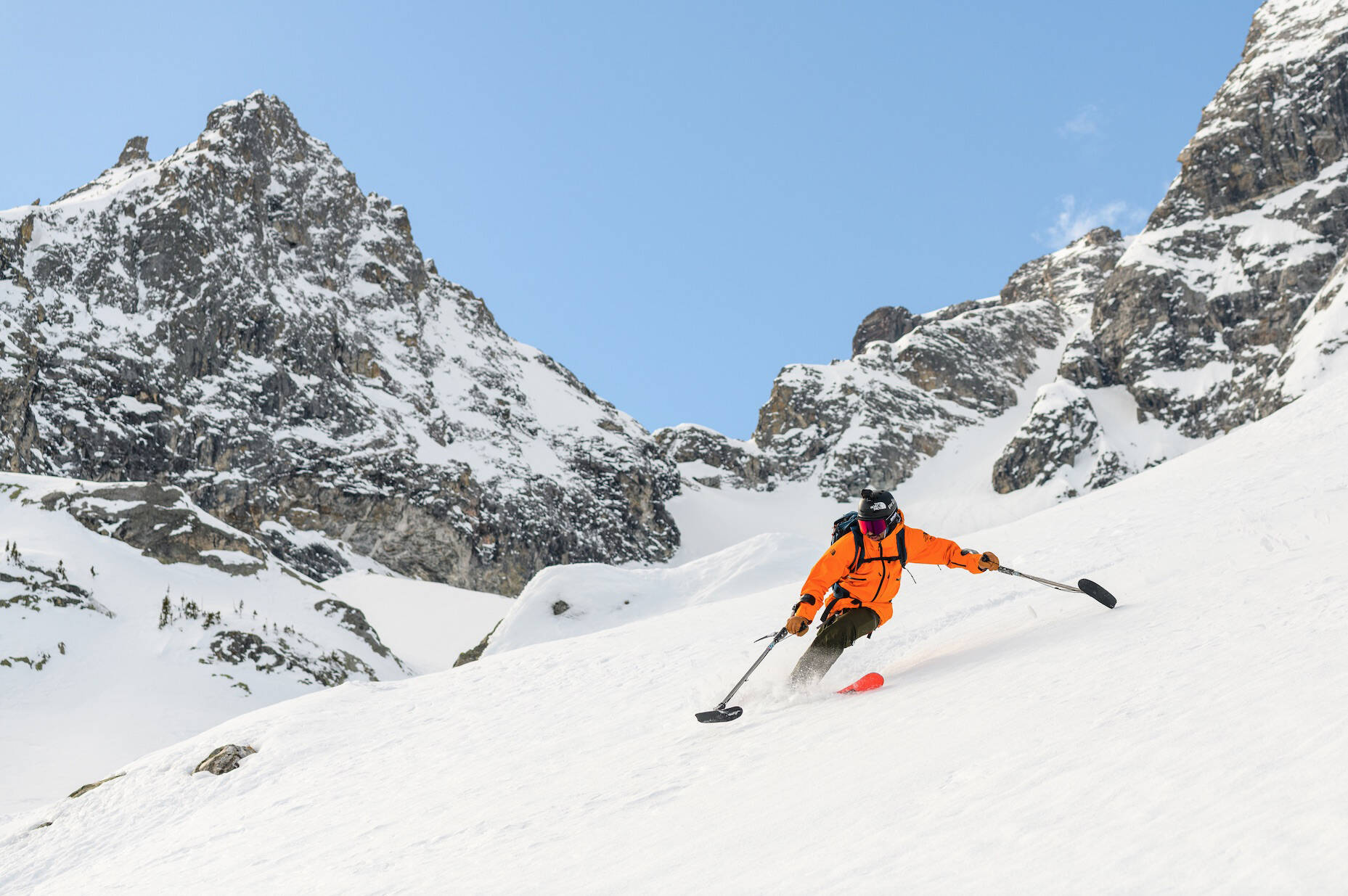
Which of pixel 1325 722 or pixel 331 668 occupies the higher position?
pixel 331 668

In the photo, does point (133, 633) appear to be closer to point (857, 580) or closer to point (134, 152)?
point (857, 580)

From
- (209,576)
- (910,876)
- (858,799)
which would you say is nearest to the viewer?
(910,876)

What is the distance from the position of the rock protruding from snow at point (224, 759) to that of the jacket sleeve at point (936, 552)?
21.8ft

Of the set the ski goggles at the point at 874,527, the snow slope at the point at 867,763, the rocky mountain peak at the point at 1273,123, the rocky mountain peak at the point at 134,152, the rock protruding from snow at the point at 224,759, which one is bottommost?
the snow slope at the point at 867,763

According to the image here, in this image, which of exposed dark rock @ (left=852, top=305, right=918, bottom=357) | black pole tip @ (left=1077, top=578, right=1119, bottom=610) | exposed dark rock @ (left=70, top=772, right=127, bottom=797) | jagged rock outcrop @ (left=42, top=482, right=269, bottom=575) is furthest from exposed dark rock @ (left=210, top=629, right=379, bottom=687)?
exposed dark rock @ (left=852, top=305, right=918, bottom=357)

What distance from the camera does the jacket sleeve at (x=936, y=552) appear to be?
727 cm

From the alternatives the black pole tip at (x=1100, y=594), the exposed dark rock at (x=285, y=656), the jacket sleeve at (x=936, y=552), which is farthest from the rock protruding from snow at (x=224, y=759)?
the exposed dark rock at (x=285, y=656)

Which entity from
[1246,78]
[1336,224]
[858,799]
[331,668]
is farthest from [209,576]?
[1246,78]

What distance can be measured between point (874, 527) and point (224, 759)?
21.5 ft

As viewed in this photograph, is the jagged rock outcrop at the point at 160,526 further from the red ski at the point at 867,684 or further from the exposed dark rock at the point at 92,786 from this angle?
the red ski at the point at 867,684

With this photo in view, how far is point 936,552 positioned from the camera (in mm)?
7410

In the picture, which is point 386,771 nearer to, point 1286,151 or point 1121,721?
point 1121,721

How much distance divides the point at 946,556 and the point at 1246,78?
130 metres

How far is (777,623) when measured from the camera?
36.5ft
